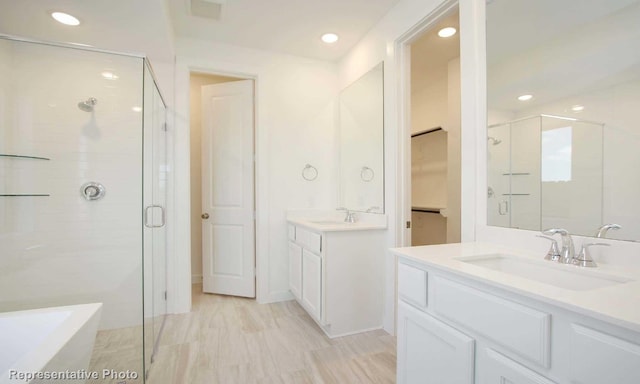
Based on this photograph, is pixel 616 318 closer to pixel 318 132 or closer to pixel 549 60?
pixel 549 60

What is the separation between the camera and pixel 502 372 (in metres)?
0.88

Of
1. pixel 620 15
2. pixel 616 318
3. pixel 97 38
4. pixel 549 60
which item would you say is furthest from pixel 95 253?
pixel 620 15

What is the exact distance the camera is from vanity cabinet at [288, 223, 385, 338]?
2.25 metres

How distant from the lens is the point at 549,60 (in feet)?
4.26

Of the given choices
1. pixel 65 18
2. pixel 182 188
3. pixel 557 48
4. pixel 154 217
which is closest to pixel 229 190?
pixel 182 188

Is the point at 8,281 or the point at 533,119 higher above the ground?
the point at 533,119

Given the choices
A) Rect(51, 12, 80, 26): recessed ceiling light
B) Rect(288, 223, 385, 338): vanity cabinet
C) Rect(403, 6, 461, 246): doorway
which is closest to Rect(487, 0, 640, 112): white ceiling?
Rect(403, 6, 461, 246): doorway

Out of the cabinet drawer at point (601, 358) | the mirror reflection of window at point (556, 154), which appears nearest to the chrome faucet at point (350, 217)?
the mirror reflection of window at point (556, 154)

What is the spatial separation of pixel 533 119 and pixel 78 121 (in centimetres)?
300

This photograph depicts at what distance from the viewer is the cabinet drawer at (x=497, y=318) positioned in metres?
0.78

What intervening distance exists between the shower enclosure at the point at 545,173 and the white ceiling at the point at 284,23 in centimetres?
157

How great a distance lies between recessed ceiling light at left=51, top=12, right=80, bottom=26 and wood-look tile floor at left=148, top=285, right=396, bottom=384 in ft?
7.83

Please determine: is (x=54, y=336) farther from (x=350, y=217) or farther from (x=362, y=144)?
(x=362, y=144)

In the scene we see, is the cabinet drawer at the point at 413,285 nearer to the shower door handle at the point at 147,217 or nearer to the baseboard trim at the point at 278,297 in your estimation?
the shower door handle at the point at 147,217
